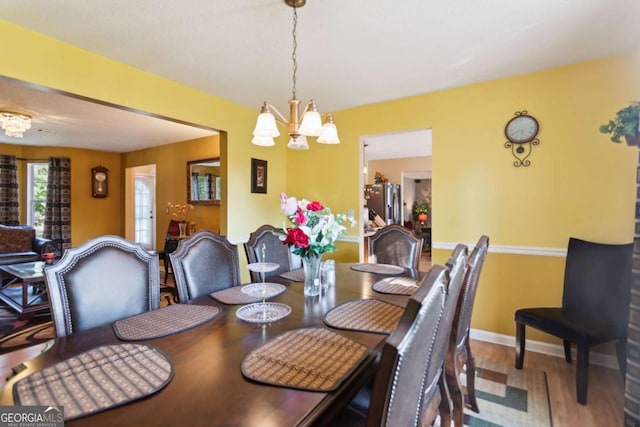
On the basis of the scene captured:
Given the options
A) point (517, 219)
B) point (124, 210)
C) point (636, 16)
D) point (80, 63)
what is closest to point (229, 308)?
point (80, 63)

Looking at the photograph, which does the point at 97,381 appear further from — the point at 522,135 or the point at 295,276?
the point at 522,135

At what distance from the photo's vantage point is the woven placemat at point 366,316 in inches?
48.5

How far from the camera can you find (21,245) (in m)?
4.66

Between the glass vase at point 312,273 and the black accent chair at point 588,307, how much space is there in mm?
1666

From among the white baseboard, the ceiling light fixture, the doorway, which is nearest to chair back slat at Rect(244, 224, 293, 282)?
the white baseboard

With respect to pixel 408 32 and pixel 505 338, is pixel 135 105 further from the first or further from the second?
pixel 505 338

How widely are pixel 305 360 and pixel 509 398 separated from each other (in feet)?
5.70

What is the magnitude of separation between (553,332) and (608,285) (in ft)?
1.69

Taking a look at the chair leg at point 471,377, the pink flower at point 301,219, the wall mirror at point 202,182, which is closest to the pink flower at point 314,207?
the pink flower at point 301,219

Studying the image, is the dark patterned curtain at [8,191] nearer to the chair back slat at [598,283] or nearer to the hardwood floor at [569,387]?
the hardwood floor at [569,387]

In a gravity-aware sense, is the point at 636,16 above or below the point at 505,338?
above

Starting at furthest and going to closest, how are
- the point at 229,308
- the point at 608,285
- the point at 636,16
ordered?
the point at 608,285 → the point at 636,16 → the point at 229,308

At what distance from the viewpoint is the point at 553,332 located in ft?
6.75

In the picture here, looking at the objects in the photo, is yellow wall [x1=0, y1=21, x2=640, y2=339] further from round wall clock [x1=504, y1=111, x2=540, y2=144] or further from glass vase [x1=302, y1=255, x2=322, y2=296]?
glass vase [x1=302, y1=255, x2=322, y2=296]
